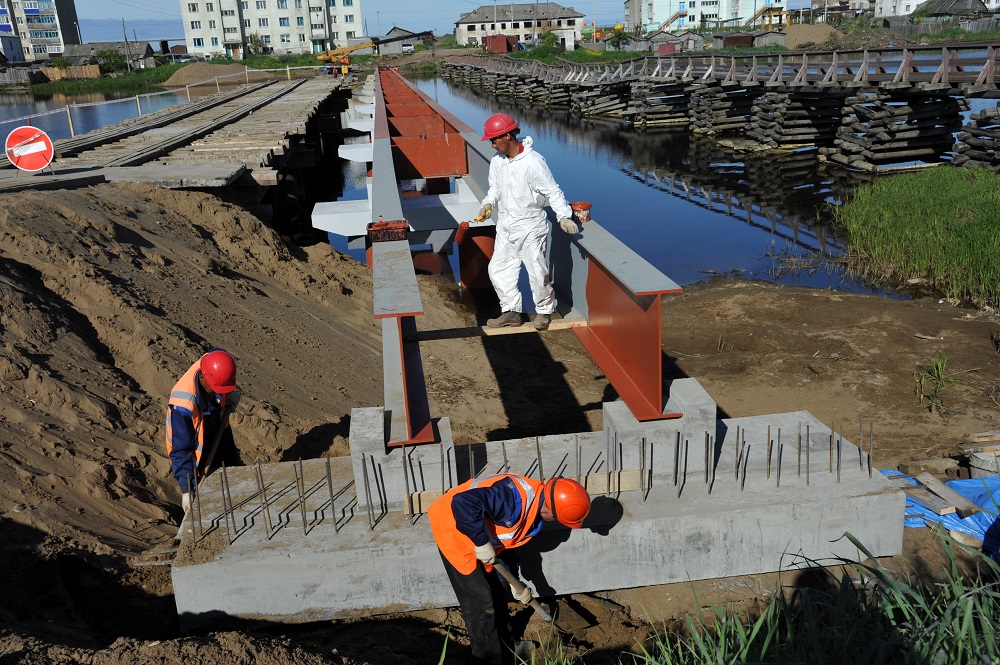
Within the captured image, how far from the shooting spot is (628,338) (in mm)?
5609

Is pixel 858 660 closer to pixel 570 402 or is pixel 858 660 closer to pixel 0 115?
pixel 570 402

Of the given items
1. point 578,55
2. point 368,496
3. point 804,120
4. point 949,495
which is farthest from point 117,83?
point 949,495

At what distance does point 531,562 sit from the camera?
15.6 feet

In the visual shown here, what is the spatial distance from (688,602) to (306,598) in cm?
218

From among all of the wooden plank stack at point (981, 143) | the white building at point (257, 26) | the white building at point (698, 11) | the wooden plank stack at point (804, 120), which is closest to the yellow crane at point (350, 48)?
the white building at point (257, 26)

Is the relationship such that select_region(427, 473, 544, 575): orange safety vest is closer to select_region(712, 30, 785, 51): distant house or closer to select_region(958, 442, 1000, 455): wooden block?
select_region(958, 442, 1000, 455): wooden block

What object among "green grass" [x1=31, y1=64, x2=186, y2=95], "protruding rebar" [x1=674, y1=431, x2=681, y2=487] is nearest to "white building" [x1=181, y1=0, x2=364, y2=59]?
"green grass" [x1=31, y1=64, x2=186, y2=95]

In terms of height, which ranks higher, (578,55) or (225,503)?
(578,55)

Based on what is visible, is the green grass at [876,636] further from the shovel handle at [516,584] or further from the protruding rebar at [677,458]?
the protruding rebar at [677,458]

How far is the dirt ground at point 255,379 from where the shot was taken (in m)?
4.54

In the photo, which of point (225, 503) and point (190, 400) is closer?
point (225, 503)

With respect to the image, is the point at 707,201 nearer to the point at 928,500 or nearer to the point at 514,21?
the point at 928,500

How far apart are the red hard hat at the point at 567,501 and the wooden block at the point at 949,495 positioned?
303 cm

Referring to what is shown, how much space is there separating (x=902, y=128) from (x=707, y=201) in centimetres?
679
